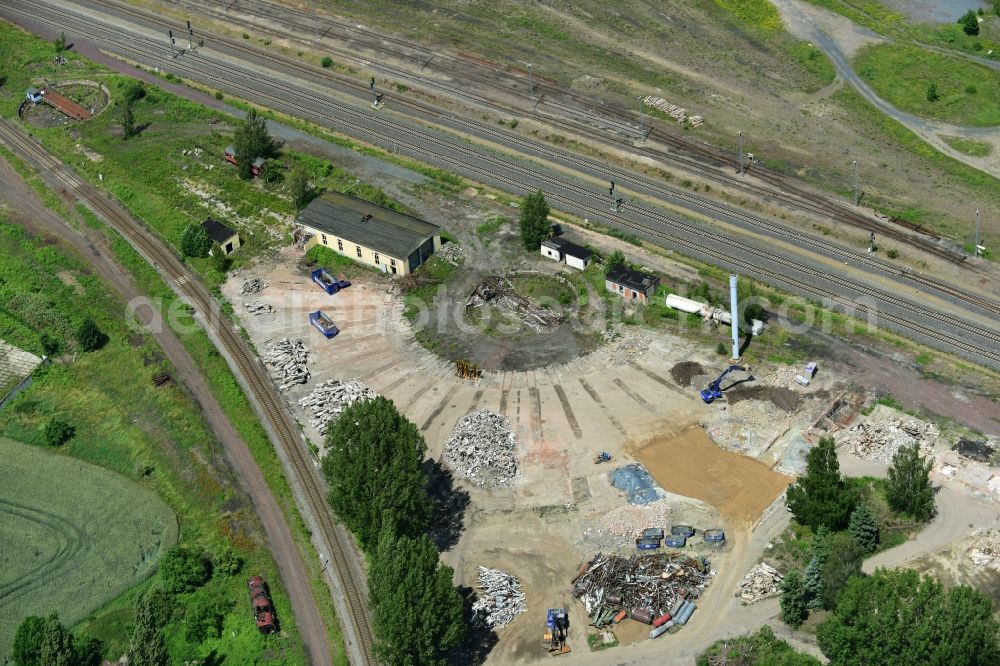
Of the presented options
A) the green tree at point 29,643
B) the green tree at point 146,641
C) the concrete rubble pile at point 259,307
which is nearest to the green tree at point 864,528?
the green tree at point 146,641

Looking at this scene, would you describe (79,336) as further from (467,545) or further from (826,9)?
(826,9)

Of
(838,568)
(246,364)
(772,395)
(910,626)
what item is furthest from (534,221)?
(910,626)

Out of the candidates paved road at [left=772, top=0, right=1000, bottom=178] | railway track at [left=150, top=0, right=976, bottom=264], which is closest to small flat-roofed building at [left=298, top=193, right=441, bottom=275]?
railway track at [left=150, top=0, right=976, bottom=264]

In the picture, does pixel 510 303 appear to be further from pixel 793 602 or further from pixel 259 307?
pixel 793 602

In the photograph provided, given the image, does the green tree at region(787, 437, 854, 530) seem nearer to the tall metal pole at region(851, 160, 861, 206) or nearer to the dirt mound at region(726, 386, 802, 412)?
the dirt mound at region(726, 386, 802, 412)

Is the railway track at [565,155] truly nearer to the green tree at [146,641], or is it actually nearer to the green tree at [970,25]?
the green tree at [970,25]

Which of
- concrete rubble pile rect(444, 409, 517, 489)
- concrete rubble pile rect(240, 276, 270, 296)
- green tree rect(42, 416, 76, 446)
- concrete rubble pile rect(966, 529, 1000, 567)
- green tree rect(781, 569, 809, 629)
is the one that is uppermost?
concrete rubble pile rect(240, 276, 270, 296)
